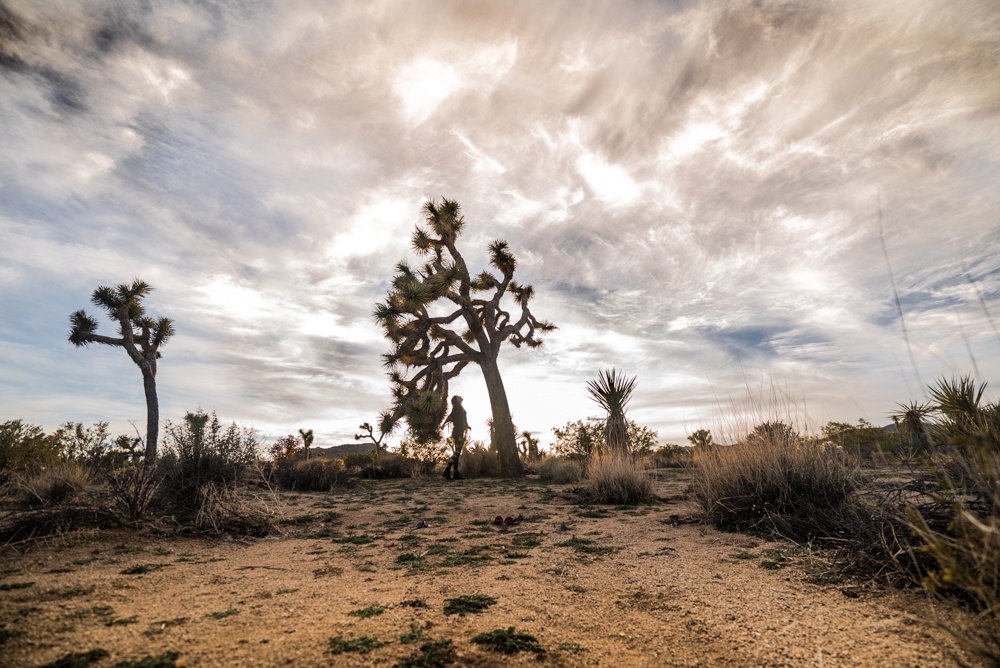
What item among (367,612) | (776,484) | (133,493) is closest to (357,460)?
(133,493)

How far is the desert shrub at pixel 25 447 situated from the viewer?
34.6ft

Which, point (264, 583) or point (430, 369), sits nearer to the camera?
point (264, 583)

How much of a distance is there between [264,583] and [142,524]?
3315 mm

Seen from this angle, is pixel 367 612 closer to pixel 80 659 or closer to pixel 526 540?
pixel 80 659

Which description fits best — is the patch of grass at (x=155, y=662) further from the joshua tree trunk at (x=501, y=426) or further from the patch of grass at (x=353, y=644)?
the joshua tree trunk at (x=501, y=426)

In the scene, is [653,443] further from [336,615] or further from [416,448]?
[336,615]

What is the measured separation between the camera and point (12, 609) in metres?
3.17

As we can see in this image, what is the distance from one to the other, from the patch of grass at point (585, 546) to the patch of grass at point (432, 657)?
3.03m

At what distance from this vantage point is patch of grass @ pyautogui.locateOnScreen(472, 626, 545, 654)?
8.64ft

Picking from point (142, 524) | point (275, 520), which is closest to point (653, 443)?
point (275, 520)

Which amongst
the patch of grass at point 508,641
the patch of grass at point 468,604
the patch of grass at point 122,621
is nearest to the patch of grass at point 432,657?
the patch of grass at point 508,641

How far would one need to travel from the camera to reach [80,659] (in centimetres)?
245

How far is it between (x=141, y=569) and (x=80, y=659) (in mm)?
2425

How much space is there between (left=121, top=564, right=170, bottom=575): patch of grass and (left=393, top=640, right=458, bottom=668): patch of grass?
3.51m
